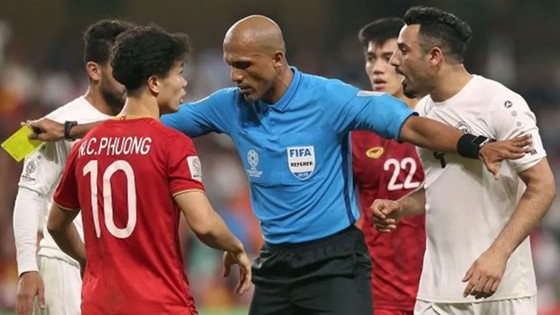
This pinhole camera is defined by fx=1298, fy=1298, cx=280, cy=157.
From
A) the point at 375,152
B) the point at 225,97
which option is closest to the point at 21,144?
the point at 225,97

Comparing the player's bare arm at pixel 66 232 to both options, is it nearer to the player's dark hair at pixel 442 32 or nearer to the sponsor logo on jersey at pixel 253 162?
the sponsor logo on jersey at pixel 253 162

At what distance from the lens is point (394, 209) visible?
20.5ft

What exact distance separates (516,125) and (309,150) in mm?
954

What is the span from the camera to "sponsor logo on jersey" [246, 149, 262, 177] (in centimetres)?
616

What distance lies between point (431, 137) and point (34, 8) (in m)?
13.0

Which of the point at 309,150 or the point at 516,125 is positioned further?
the point at 309,150

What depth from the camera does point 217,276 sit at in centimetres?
1440

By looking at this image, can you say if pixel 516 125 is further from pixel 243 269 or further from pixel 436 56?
pixel 243 269

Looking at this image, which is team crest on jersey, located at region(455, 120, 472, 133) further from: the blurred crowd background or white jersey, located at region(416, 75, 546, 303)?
the blurred crowd background

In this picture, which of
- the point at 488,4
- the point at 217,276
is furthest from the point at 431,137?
the point at 488,4

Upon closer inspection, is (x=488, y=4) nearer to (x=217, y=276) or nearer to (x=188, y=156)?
(x=217, y=276)

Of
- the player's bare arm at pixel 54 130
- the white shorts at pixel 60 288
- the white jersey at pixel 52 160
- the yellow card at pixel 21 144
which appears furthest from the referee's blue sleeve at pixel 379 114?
the white shorts at pixel 60 288

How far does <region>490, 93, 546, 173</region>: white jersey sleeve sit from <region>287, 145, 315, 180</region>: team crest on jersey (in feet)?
2.76

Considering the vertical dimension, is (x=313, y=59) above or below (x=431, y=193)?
above
